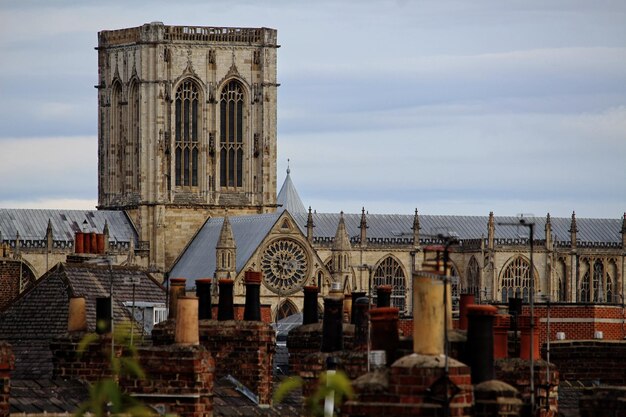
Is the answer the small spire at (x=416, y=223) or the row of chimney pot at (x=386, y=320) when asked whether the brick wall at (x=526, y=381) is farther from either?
the small spire at (x=416, y=223)

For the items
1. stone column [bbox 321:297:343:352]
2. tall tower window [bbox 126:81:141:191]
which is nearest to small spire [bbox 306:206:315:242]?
tall tower window [bbox 126:81:141:191]

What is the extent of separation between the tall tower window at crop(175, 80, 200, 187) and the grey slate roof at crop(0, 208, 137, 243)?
11.5 feet

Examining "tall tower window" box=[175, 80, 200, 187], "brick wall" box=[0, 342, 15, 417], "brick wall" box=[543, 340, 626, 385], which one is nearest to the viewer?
"brick wall" box=[0, 342, 15, 417]

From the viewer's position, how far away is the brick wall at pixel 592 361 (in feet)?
114

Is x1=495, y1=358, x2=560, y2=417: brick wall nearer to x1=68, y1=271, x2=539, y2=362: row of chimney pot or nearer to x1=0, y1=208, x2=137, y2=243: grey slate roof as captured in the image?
x1=68, y1=271, x2=539, y2=362: row of chimney pot

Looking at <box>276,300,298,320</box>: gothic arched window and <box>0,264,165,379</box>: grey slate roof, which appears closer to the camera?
<box>0,264,165,379</box>: grey slate roof

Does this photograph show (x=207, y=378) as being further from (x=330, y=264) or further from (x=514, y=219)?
(x=514, y=219)

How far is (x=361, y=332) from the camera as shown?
87.5ft

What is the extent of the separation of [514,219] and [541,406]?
333 feet

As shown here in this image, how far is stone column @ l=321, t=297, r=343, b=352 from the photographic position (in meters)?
27.6

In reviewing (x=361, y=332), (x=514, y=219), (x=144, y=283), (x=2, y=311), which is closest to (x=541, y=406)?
(x=361, y=332)

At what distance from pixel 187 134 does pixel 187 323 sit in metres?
87.7

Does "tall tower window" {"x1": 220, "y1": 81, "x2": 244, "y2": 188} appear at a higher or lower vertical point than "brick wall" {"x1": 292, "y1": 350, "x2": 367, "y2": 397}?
higher

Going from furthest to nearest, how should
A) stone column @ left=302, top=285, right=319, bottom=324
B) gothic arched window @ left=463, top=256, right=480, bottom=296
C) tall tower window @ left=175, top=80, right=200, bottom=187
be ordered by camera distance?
1. gothic arched window @ left=463, top=256, right=480, bottom=296
2. tall tower window @ left=175, top=80, right=200, bottom=187
3. stone column @ left=302, top=285, right=319, bottom=324
